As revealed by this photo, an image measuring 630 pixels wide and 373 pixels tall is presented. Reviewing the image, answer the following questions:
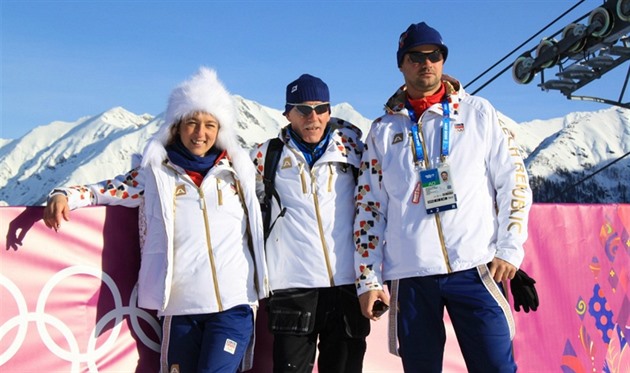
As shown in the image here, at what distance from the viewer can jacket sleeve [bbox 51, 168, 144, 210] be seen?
3.85 metres

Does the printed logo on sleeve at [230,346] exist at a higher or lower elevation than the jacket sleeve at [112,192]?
lower

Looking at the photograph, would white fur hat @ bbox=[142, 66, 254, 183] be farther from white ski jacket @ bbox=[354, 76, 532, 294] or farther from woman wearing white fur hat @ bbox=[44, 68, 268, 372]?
white ski jacket @ bbox=[354, 76, 532, 294]

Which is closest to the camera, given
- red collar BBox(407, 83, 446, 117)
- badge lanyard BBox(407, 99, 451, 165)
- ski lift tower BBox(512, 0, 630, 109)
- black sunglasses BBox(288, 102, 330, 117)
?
badge lanyard BBox(407, 99, 451, 165)


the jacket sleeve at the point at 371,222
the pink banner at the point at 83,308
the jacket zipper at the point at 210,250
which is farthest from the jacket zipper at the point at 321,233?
the pink banner at the point at 83,308

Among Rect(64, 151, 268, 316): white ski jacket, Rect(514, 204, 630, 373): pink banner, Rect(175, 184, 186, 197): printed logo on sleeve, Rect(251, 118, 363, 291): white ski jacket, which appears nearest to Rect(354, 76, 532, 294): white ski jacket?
Rect(251, 118, 363, 291): white ski jacket

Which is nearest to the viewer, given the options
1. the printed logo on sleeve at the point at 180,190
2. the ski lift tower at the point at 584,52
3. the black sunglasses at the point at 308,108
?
the printed logo on sleeve at the point at 180,190

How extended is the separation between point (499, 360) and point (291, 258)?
1.22 m

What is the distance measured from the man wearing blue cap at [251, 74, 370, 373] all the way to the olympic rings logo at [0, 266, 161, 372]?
2.78 ft

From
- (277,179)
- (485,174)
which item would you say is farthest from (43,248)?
(485,174)

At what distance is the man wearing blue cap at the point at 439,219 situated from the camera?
3.41m

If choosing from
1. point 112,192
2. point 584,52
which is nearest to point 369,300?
point 112,192

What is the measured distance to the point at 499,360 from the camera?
131 inches

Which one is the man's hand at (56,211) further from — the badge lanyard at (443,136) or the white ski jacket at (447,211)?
the badge lanyard at (443,136)

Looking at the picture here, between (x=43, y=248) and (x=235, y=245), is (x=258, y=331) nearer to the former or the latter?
(x=235, y=245)
